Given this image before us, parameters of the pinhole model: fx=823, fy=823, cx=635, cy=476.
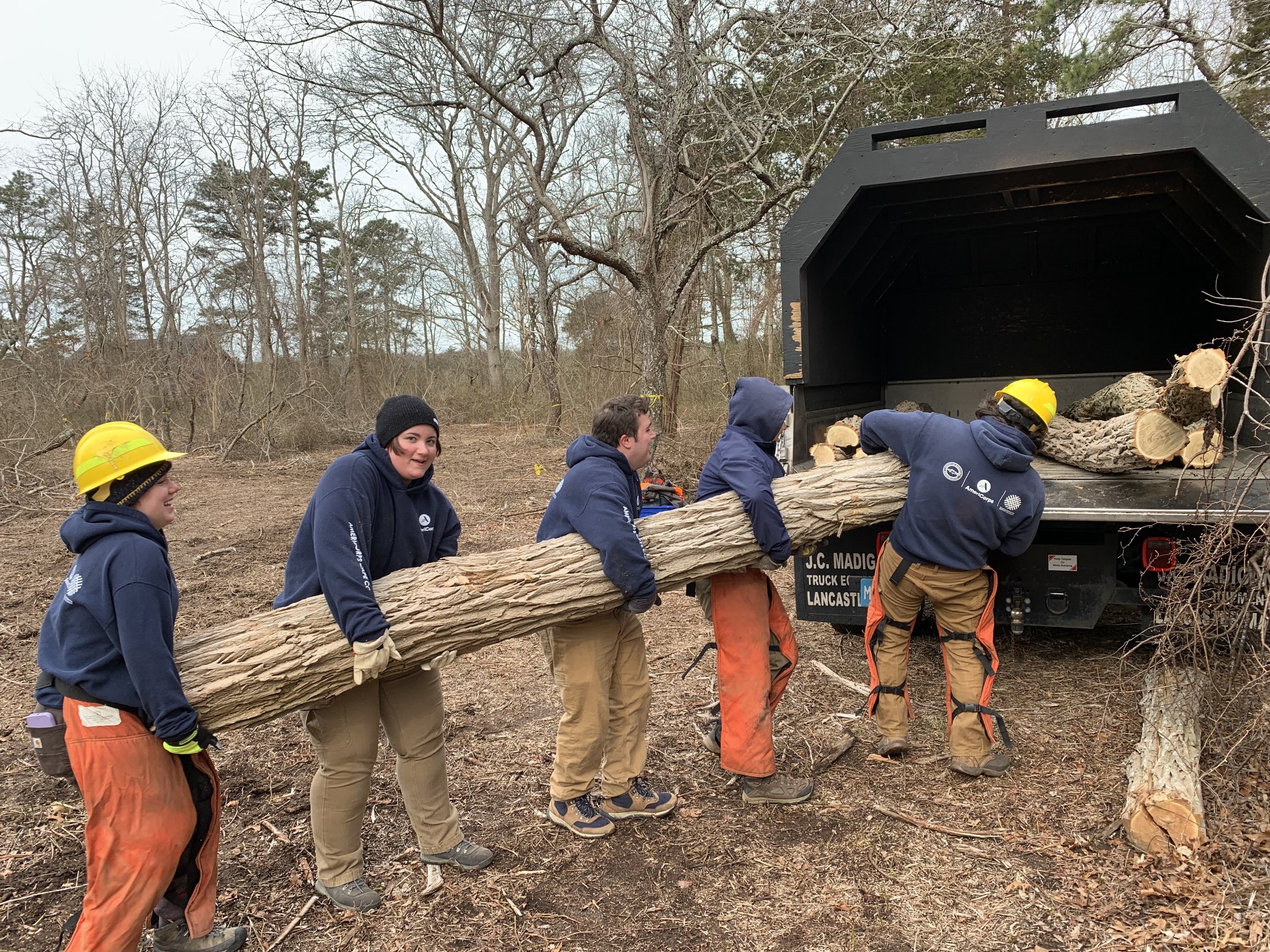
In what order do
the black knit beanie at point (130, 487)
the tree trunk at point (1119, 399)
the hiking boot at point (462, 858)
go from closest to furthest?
the black knit beanie at point (130, 487) → the hiking boot at point (462, 858) → the tree trunk at point (1119, 399)

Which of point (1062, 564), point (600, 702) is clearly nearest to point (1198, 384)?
point (1062, 564)

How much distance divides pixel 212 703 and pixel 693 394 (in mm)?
14015

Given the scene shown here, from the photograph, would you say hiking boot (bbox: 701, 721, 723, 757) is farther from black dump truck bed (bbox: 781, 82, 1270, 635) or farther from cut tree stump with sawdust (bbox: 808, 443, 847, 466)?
cut tree stump with sawdust (bbox: 808, 443, 847, 466)

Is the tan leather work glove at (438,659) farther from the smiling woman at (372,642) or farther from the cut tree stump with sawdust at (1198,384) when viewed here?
the cut tree stump with sawdust at (1198,384)

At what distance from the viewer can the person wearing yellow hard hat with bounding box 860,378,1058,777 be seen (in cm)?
341

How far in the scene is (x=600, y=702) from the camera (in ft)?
10.3

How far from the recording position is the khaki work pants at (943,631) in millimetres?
3480

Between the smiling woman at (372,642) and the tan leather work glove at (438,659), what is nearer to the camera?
the smiling woman at (372,642)

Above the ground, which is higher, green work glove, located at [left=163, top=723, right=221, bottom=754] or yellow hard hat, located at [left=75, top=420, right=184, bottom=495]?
yellow hard hat, located at [left=75, top=420, right=184, bottom=495]

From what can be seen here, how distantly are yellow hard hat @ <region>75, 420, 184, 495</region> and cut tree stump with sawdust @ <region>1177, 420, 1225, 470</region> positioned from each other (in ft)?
12.7

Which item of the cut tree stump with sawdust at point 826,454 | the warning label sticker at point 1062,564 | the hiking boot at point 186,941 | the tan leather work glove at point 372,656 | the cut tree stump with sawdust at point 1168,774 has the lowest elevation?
the hiking boot at point 186,941

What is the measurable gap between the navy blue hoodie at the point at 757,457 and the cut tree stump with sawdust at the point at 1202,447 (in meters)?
1.72

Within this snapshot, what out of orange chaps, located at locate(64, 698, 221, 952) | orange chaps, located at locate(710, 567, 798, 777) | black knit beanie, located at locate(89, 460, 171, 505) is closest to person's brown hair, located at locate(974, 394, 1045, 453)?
orange chaps, located at locate(710, 567, 798, 777)

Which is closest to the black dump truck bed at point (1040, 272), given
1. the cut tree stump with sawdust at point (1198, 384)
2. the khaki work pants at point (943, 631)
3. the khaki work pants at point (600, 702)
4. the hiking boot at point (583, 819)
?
the cut tree stump with sawdust at point (1198, 384)
